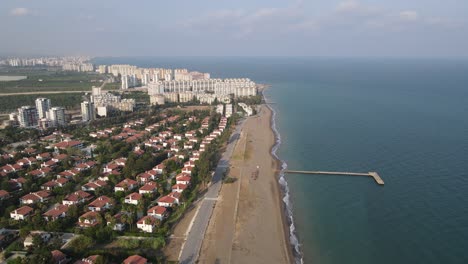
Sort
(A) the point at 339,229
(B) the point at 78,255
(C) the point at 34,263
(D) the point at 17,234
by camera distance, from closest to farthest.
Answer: (C) the point at 34,263 → (B) the point at 78,255 → (D) the point at 17,234 → (A) the point at 339,229

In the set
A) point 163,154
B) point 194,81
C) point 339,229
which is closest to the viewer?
point 339,229

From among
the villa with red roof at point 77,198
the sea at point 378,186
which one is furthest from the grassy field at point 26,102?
the villa with red roof at point 77,198

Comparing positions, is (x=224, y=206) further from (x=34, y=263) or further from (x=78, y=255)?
(x=34, y=263)

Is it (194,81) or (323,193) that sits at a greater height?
(194,81)

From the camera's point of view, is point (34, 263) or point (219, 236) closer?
point (34, 263)

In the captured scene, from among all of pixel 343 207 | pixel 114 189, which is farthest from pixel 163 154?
pixel 343 207

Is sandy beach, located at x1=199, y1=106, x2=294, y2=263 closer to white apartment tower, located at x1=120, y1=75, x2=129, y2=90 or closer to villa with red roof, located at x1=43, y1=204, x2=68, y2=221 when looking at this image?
villa with red roof, located at x1=43, y1=204, x2=68, y2=221

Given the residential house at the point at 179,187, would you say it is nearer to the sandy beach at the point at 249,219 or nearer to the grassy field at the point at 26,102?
the sandy beach at the point at 249,219
